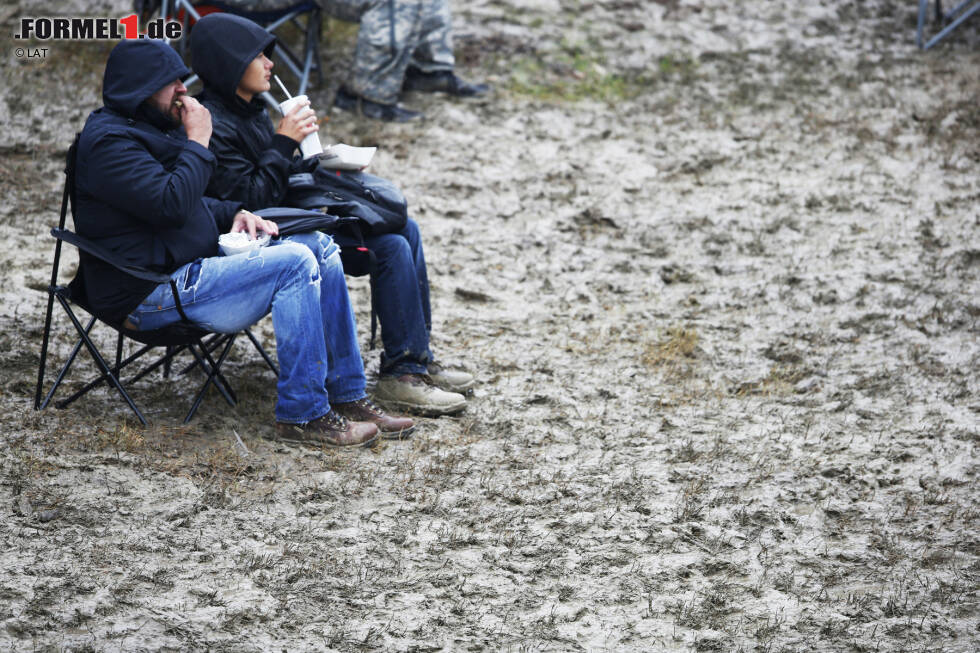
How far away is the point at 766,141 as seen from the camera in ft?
25.3

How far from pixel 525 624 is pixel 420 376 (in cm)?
167

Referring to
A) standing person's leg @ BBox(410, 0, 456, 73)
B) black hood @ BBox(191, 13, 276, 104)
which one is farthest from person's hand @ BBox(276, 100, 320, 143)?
standing person's leg @ BBox(410, 0, 456, 73)

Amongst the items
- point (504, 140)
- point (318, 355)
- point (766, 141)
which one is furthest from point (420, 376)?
point (766, 141)

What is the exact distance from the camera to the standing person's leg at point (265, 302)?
3.84 m

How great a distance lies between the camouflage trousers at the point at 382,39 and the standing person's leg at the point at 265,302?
419cm

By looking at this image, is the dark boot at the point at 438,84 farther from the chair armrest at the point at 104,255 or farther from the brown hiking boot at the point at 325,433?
the chair armrest at the point at 104,255

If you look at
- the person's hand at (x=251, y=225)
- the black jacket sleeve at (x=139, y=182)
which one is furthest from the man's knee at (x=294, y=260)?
the black jacket sleeve at (x=139, y=182)

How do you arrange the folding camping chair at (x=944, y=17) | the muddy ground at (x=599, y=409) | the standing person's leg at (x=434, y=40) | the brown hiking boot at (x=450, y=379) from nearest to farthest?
the muddy ground at (x=599, y=409) → the brown hiking boot at (x=450, y=379) → the standing person's leg at (x=434, y=40) → the folding camping chair at (x=944, y=17)

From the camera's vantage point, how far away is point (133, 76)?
371 centimetres

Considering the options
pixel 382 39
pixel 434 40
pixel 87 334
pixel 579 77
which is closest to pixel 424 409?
pixel 87 334

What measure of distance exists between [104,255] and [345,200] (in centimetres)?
111

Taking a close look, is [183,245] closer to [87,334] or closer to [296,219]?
[296,219]

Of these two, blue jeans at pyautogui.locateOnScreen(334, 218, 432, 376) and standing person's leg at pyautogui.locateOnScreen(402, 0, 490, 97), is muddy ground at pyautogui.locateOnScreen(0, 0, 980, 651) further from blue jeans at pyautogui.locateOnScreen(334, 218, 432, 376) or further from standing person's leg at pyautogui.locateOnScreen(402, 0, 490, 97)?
blue jeans at pyautogui.locateOnScreen(334, 218, 432, 376)

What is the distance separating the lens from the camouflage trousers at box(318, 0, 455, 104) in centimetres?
770
